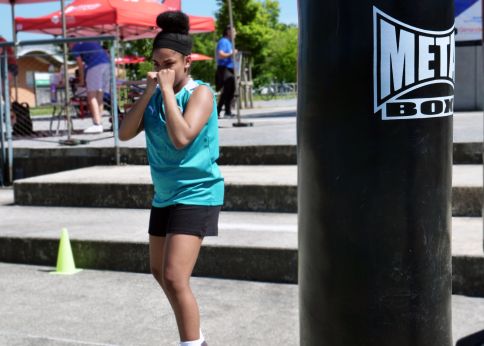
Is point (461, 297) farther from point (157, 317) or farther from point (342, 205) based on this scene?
point (342, 205)

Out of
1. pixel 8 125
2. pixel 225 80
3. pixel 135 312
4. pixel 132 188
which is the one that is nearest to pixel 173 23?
pixel 135 312

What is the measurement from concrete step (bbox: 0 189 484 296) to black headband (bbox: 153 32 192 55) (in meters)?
2.26

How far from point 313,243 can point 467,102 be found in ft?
41.4

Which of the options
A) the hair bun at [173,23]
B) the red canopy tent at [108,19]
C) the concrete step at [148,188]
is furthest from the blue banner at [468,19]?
the hair bun at [173,23]

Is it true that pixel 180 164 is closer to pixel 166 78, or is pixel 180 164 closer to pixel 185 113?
pixel 185 113

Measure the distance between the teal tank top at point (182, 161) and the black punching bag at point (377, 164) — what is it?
131cm

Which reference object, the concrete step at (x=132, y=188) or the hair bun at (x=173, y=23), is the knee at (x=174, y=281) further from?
the concrete step at (x=132, y=188)

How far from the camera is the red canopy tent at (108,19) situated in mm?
12787

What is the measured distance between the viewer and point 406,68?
1.95 metres

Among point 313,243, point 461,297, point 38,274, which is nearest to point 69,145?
point 38,274

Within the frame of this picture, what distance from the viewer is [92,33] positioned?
1519 cm

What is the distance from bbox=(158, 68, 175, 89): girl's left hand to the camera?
129 inches

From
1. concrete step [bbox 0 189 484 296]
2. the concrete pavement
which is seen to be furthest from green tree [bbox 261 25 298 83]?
the concrete pavement

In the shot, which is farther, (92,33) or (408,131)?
(92,33)
